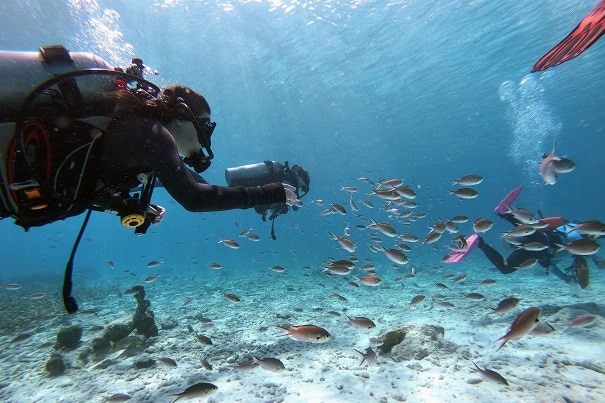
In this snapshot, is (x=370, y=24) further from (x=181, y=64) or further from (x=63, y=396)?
(x=63, y=396)

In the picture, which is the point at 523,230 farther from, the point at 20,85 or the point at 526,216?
the point at 20,85

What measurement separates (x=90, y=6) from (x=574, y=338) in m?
23.7

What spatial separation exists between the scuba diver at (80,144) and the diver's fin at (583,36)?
9.76ft

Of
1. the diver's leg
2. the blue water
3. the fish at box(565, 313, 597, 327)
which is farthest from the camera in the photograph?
the blue water

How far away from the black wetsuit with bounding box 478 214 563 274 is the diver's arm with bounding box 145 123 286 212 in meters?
8.73

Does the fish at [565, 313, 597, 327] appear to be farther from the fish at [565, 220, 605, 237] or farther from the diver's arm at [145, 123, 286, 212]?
the diver's arm at [145, 123, 286, 212]

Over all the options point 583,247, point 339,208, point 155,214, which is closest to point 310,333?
point 155,214

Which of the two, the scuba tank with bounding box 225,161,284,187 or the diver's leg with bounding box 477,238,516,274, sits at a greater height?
the scuba tank with bounding box 225,161,284,187

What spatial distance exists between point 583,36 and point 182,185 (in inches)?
128

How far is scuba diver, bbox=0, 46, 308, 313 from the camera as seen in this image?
2.29 meters

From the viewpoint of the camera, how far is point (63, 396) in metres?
5.04

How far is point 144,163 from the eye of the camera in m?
2.39

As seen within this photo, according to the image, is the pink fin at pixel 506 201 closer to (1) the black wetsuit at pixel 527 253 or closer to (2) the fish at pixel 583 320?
(1) the black wetsuit at pixel 527 253

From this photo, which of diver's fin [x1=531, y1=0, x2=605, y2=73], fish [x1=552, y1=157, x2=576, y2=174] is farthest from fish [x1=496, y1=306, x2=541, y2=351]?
fish [x1=552, y1=157, x2=576, y2=174]
